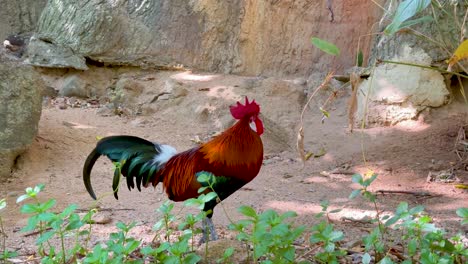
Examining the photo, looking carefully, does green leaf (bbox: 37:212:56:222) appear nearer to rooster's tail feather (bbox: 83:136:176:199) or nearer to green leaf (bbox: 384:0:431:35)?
green leaf (bbox: 384:0:431:35)

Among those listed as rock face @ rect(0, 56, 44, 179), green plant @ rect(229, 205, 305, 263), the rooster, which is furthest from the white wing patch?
rock face @ rect(0, 56, 44, 179)

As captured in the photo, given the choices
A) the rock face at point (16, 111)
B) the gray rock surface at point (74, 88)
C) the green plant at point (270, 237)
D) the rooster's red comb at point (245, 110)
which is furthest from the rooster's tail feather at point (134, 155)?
the gray rock surface at point (74, 88)

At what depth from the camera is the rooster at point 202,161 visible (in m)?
4.48

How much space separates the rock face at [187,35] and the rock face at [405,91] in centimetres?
177

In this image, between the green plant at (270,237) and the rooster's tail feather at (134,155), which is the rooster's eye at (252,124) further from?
the green plant at (270,237)

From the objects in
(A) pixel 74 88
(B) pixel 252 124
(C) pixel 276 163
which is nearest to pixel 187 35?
(A) pixel 74 88

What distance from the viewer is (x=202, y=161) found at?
4609mm

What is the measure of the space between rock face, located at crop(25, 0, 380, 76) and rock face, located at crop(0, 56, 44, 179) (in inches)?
111

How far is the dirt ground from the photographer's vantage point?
5.42 metres

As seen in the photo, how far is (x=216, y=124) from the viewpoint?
8.05 meters

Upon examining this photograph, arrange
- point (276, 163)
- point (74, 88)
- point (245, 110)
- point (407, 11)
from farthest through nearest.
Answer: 1. point (74, 88)
2. point (276, 163)
3. point (245, 110)
4. point (407, 11)

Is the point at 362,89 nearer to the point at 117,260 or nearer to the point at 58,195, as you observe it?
the point at 58,195

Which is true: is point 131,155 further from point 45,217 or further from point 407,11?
point 407,11

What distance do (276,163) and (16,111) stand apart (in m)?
2.82
